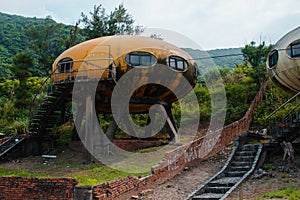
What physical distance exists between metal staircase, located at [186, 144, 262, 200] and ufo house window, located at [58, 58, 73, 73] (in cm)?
916

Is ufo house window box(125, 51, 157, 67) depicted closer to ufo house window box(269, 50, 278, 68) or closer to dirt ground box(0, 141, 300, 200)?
dirt ground box(0, 141, 300, 200)

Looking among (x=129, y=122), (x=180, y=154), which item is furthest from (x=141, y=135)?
(x=180, y=154)

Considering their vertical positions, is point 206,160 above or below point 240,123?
below

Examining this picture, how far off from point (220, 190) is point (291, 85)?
809cm

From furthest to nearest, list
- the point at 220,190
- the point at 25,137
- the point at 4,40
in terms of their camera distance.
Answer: the point at 4,40
the point at 25,137
the point at 220,190

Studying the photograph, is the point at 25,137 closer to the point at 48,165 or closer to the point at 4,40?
the point at 48,165

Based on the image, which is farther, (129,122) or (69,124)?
(69,124)

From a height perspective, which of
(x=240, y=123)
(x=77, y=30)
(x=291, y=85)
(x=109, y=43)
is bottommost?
(x=240, y=123)

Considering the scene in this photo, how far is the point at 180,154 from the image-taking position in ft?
50.9

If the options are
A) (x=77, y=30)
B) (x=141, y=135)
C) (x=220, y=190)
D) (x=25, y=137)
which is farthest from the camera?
(x=77, y=30)

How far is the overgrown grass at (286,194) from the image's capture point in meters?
11.0

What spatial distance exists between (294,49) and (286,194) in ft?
26.7

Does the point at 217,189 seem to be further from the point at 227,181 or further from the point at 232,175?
the point at 232,175

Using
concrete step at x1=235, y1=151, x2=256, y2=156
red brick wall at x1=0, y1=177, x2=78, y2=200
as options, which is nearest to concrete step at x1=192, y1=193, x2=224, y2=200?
red brick wall at x1=0, y1=177, x2=78, y2=200
